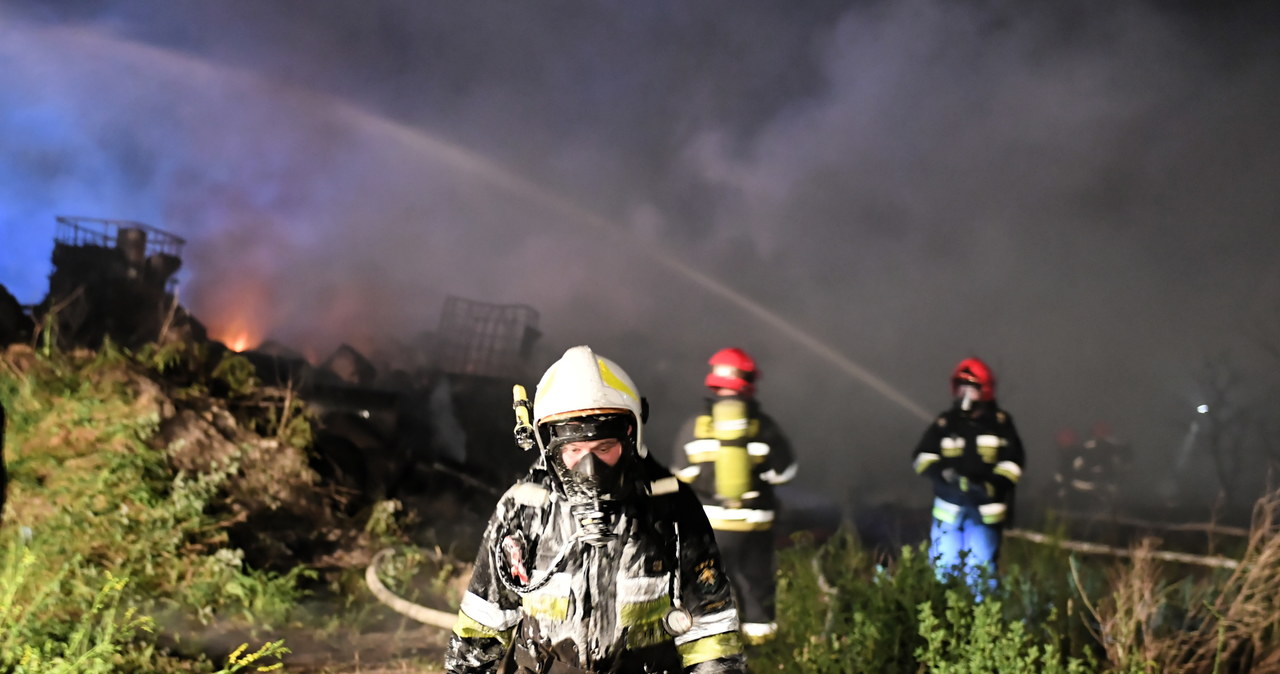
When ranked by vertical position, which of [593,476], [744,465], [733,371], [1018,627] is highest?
[733,371]

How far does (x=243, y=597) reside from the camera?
489 centimetres

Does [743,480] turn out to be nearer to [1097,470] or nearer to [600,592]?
[600,592]

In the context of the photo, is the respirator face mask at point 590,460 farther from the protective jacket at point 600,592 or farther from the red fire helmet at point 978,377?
the red fire helmet at point 978,377

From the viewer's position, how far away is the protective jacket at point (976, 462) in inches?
213

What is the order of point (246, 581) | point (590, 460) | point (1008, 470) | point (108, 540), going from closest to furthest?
point (590, 460) < point (108, 540) < point (246, 581) < point (1008, 470)

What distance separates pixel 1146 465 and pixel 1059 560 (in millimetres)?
10997

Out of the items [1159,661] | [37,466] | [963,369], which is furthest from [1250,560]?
[37,466]

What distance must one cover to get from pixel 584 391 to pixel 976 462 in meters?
4.31

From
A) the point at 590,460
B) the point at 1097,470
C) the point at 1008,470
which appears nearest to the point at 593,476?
the point at 590,460

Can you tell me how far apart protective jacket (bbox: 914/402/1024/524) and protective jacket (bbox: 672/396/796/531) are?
1347 mm

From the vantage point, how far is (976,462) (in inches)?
215

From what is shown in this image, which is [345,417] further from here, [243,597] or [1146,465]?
[1146,465]

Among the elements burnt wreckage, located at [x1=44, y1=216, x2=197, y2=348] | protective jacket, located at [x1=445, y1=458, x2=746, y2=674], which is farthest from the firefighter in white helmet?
burnt wreckage, located at [x1=44, y1=216, x2=197, y2=348]

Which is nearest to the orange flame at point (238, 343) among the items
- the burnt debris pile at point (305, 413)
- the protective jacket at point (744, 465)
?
the burnt debris pile at point (305, 413)
